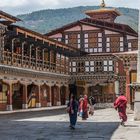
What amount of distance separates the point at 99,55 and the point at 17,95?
55.1 feet

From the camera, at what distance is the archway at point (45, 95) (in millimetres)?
48131

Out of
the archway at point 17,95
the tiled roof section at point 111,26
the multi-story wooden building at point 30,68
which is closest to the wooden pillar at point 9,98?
the multi-story wooden building at point 30,68

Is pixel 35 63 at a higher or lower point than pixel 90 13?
lower

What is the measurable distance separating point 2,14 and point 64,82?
19.8 meters

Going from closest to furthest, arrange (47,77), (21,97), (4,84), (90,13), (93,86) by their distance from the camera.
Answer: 1. (4,84)
2. (21,97)
3. (47,77)
4. (93,86)
5. (90,13)

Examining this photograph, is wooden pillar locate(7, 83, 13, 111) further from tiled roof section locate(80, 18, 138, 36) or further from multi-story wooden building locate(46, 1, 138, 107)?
tiled roof section locate(80, 18, 138, 36)

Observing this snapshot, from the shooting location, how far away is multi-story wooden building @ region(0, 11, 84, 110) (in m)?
37.8

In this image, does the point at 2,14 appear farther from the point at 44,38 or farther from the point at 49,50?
the point at 49,50

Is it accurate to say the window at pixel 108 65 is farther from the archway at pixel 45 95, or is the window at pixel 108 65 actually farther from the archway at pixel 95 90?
the archway at pixel 45 95

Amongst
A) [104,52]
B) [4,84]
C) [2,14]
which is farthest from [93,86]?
[2,14]

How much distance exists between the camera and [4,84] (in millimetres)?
39906

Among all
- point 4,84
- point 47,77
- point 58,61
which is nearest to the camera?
point 4,84

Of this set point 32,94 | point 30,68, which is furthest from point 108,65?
point 30,68

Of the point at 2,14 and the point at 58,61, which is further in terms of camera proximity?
the point at 58,61
